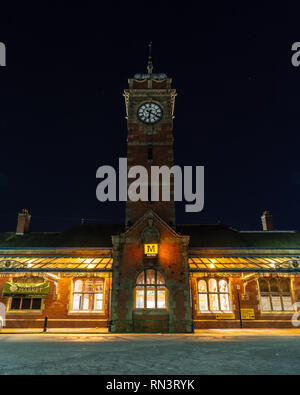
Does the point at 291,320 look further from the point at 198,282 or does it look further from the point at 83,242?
the point at 83,242

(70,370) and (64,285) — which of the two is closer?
(70,370)

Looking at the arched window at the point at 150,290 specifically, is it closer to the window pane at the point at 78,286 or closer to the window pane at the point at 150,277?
the window pane at the point at 150,277

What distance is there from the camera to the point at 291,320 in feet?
70.1

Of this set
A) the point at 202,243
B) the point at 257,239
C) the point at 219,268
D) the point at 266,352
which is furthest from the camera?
the point at 257,239

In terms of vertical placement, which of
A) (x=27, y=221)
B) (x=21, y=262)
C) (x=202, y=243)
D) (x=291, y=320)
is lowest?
(x=291, y=320)

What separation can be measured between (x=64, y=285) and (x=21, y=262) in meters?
4.10

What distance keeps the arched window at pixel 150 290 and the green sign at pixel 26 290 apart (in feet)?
26.7

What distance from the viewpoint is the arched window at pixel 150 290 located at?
19.4m

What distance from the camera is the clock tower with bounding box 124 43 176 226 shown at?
22812 mm

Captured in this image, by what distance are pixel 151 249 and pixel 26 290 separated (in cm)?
1128

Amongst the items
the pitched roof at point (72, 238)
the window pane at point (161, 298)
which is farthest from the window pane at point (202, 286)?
the pitched roof at point (72, 238)

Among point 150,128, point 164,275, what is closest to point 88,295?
point 164,275

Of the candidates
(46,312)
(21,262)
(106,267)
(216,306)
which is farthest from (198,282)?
(21,262)
